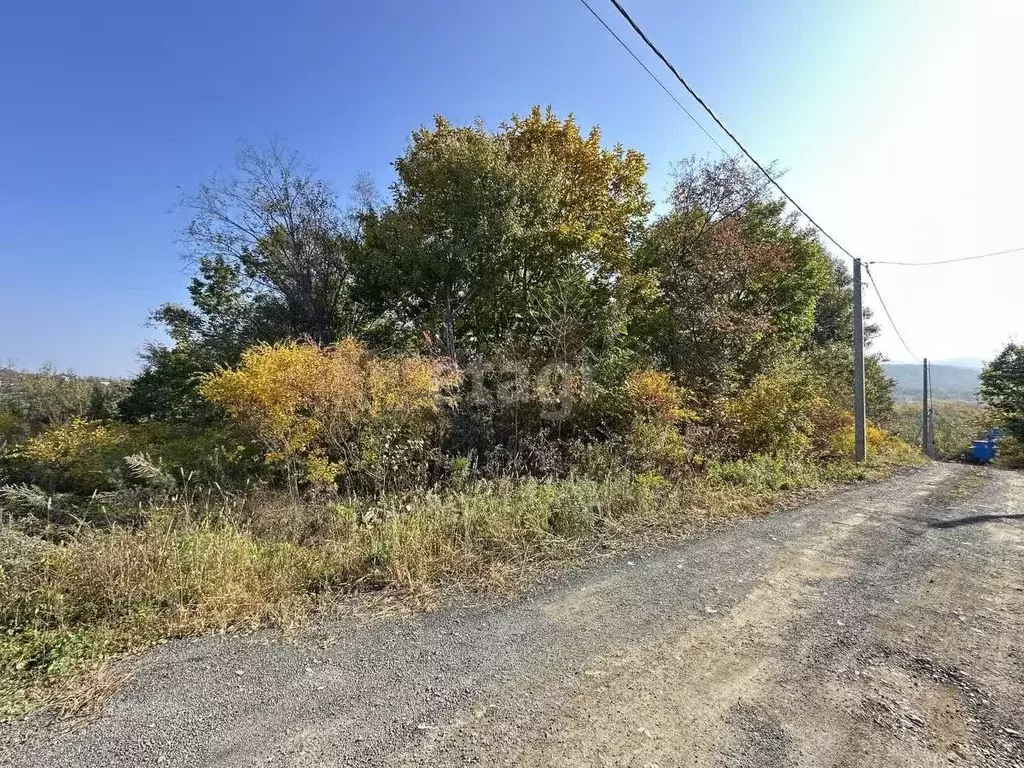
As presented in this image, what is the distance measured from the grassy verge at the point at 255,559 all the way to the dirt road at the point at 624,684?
0.94 feet

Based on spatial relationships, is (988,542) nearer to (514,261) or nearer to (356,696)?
(356,696)

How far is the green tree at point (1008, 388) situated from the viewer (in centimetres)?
1689

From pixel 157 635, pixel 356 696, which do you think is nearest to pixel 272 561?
pixel 157 635

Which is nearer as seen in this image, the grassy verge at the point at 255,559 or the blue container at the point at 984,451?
the grassy verge at the point at 255,559

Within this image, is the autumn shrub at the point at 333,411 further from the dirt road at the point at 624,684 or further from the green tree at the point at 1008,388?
the green tree at the point at 1008,388

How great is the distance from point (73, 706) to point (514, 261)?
782 cm

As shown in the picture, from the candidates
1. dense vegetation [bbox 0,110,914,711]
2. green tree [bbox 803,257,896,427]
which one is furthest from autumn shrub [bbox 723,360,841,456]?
green tree [bbox 803,257,896,427]

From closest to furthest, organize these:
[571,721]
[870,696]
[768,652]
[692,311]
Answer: [571,721] < [870,696] < [768,652] < [692,311]

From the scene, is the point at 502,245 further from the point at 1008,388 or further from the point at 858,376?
the point at 1008,388

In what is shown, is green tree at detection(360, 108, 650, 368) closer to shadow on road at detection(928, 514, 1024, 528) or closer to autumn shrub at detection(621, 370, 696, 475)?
autumn shrub at detection(621, 370, 696, 475)

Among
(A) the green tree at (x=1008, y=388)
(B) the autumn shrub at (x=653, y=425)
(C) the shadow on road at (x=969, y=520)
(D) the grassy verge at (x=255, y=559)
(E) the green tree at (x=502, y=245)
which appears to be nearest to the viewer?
(D) the grassy verge at (x=255, y=559)

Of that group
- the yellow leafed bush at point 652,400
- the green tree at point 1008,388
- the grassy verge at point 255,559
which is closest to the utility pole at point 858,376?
the yellow leafed bush at point 652,400

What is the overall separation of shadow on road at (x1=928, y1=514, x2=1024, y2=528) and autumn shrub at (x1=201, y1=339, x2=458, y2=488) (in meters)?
5.52

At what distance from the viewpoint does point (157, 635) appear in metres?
2.62
